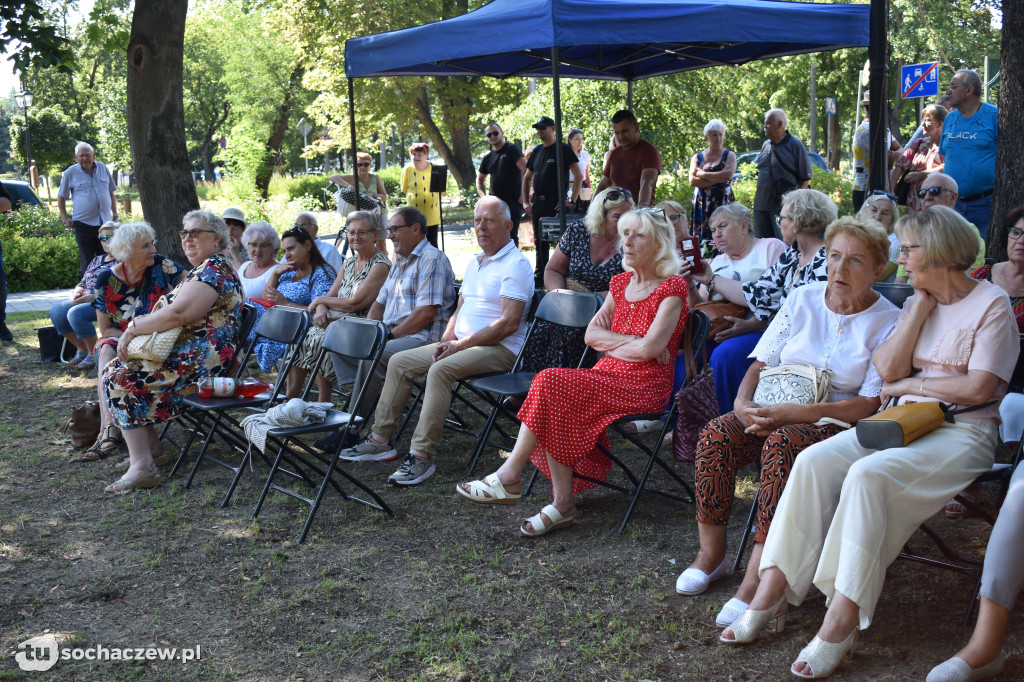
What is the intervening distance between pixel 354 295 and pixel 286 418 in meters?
1.78

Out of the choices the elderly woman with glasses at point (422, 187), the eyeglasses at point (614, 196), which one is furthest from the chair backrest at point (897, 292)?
the elderly woman with glasses at point (422, 187)

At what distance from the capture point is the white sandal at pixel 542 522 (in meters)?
4.06

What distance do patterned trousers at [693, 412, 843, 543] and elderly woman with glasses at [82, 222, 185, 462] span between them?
3.53 meters

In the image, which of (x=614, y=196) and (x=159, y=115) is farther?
(x=159, y=115)

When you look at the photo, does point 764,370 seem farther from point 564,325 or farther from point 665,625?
point 564,325

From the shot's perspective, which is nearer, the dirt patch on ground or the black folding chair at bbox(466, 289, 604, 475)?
the dirt patch on ground

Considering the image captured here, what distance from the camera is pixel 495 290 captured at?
5195 millimetres

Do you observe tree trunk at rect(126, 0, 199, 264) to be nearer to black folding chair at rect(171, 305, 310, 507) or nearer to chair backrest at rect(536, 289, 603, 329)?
black folding chair at rect(171, 305, 310, 507)

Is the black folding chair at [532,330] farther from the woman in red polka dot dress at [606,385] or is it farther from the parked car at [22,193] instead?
the parked car at [22,193]

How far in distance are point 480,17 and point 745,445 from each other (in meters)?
4.05

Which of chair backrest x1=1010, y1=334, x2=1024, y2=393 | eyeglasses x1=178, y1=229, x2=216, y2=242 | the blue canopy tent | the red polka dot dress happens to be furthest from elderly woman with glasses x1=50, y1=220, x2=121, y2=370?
chair backrest x1=1010, y1=334, x2=1024, y2=393

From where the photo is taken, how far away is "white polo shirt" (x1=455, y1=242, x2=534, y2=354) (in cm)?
509

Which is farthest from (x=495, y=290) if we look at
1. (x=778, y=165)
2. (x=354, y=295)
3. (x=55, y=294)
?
(x=55, y=294)

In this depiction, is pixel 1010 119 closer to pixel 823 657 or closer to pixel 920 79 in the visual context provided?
pixel 823 657
